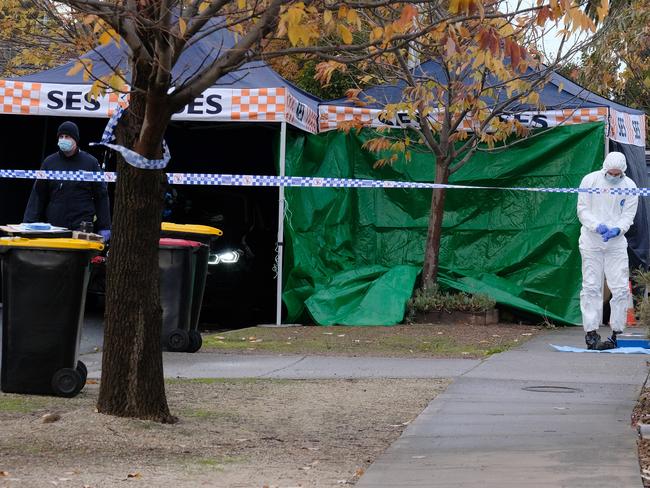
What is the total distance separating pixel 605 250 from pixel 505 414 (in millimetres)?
4377

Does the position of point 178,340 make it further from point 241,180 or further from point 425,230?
point 425,230

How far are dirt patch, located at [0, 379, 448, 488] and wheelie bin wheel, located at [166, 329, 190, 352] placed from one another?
194cm

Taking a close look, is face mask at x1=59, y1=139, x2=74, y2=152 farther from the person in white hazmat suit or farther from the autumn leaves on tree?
the person in white hazmat suit

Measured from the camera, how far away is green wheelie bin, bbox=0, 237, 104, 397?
772 cm

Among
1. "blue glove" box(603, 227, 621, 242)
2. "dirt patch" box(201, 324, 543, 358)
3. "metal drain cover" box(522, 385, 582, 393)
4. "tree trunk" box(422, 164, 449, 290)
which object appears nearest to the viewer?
"metal drain cover" box(522, 385, 582, 393)

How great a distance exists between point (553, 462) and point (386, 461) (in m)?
0.86

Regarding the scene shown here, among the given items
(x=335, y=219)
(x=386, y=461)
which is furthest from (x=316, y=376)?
(x=335, y=219)

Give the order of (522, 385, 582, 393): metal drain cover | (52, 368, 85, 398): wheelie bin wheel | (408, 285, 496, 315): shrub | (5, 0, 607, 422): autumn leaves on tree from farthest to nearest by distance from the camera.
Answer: (408, 285, 496, 315): shrub
(522, 385, 582, 393): metal drain cover
(52, 368, 85, 398): wheelie bin wheel
(5, 0, 607, 422): autumn leaves on tree

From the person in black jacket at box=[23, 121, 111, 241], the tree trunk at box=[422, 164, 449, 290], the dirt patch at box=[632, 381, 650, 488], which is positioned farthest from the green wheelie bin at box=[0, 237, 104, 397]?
the tree trunk at box=[422, 164, 449, 290]

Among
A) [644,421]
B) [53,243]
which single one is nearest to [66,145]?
[53,243]

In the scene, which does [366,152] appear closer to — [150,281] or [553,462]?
[150,281]

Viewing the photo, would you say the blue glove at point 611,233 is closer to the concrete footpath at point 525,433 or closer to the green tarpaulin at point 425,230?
the concrete footpath at point 525,433

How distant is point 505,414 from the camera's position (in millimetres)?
7426

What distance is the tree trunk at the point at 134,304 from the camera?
6883 millimetres
